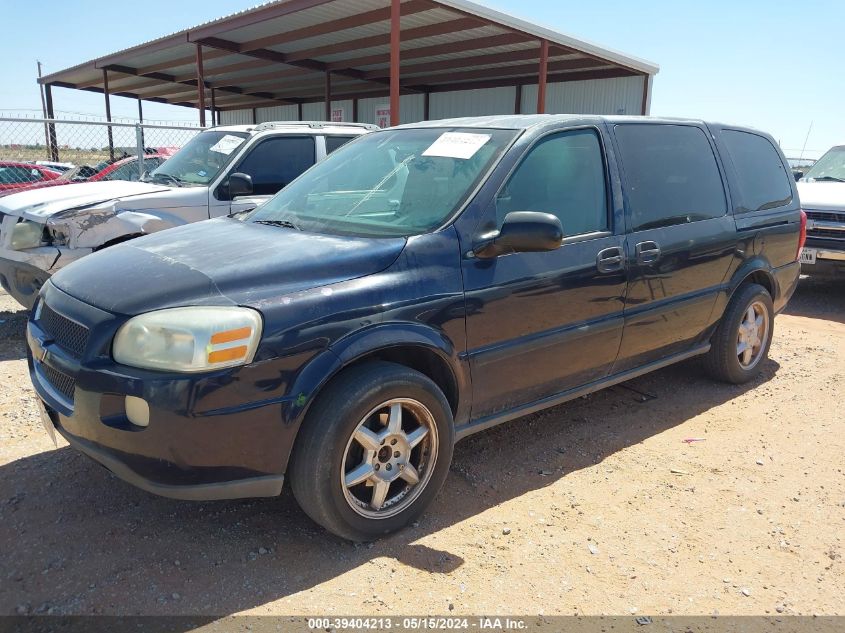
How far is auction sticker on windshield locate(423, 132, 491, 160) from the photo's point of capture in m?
3.42

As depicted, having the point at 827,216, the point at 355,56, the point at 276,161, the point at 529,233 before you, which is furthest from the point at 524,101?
the point at 529,233

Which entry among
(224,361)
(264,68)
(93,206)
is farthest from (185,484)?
(264,68)

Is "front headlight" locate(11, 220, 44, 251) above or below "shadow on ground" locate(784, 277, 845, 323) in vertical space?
above

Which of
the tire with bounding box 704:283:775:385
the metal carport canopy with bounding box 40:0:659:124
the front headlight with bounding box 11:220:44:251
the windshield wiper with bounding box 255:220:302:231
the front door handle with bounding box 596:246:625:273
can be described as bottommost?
the tire with bounding box 704:283:775:385

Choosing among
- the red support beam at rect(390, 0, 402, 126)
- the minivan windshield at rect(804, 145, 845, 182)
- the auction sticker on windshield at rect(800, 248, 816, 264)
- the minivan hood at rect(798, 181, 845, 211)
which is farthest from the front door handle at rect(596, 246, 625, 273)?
the minivan windshield at rect(804, 145, 845, 182)

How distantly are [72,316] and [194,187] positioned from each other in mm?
3654

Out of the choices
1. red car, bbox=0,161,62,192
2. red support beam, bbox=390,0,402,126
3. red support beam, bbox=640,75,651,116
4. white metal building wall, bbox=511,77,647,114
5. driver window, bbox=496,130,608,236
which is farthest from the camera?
white metal building wall, bbox=511,77,647,114

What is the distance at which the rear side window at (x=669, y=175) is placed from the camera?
155 inches

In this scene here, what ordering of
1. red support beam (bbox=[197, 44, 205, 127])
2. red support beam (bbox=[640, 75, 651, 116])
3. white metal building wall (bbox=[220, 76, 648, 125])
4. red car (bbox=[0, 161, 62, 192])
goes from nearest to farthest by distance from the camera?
red car (bbox=[0, 161, 62, 192])
red support beam (bbox=[197, 44, 205, 127])
red support beam (bbox=[640, 75, 651, 116])
white metal building wall (bbox=[220, 76, 648, 125])

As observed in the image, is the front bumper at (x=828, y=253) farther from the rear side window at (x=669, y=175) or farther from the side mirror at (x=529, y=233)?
the side mirror at (x=529, y=233)

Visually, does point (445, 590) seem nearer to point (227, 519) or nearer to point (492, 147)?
point (227, 519)

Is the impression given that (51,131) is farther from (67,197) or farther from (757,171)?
(757,171)

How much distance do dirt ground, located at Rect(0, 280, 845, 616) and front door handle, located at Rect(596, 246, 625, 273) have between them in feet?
3.56

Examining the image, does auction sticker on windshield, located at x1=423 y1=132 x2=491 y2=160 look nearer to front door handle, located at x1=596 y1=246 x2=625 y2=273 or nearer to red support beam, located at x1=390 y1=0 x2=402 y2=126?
front door handle, located at x1=596 y1=246 x2=625 y2=273
